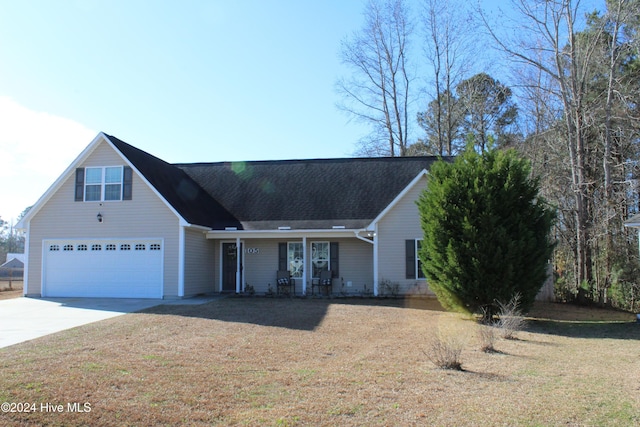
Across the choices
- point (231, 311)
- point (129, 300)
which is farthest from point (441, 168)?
point (129, 300)

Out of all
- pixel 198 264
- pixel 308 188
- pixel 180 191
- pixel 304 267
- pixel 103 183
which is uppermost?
pixel 308 188

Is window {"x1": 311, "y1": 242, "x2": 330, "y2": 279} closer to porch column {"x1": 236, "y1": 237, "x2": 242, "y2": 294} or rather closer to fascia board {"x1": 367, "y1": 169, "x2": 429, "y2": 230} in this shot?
fascia board {"x1": 367, "y1": 169, "x2": 429, "y2": 230}

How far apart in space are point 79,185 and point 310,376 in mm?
14333

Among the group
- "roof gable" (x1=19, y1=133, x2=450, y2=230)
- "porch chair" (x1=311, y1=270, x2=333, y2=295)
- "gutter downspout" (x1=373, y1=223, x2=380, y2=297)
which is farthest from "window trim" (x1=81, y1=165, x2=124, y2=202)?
"gutter downspout" (x1=373, y1=223, x2=380, y2=297)

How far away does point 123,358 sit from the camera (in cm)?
764

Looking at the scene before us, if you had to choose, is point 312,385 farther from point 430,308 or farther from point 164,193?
point 164,193

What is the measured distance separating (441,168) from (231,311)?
686 cm

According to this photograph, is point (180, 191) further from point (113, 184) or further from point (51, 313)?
point (51, 313)

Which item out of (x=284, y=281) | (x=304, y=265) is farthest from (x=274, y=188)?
(x=284, y=281)

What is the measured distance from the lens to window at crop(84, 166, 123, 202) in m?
17.7

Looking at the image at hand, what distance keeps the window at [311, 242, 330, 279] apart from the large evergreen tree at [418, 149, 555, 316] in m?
6.85

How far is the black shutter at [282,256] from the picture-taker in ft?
63.8

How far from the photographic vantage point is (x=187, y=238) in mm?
17297

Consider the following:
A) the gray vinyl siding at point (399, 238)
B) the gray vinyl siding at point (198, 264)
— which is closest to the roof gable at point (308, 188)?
the gray vinyl siding at point (399, 238)
